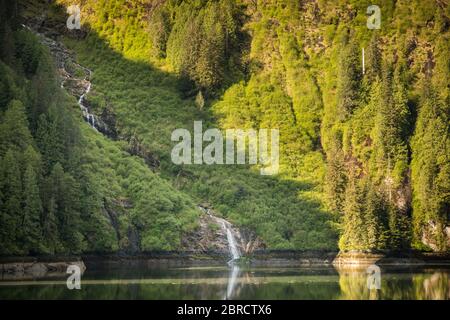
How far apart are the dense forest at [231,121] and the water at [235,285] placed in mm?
13907

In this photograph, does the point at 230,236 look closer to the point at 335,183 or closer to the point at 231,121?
the point at 335,183

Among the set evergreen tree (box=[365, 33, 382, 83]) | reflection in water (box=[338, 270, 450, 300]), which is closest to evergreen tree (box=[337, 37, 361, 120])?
evergreen tree (box=[365, 33, 382, 83])

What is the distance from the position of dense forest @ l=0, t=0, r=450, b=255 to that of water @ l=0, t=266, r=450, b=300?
13907mm

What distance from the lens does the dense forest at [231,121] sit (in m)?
126

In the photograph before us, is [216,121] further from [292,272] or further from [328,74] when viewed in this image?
[292,272]

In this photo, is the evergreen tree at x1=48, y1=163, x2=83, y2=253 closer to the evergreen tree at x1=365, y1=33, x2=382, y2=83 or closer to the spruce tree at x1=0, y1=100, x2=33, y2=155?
the spruce tree at x1=0, y1=100, x2=33, y2=155

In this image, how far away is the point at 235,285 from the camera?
Result: 93.8 meters

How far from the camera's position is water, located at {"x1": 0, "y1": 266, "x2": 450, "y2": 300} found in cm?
8304

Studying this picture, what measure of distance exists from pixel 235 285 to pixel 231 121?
71.9 metres

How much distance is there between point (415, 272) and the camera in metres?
117
